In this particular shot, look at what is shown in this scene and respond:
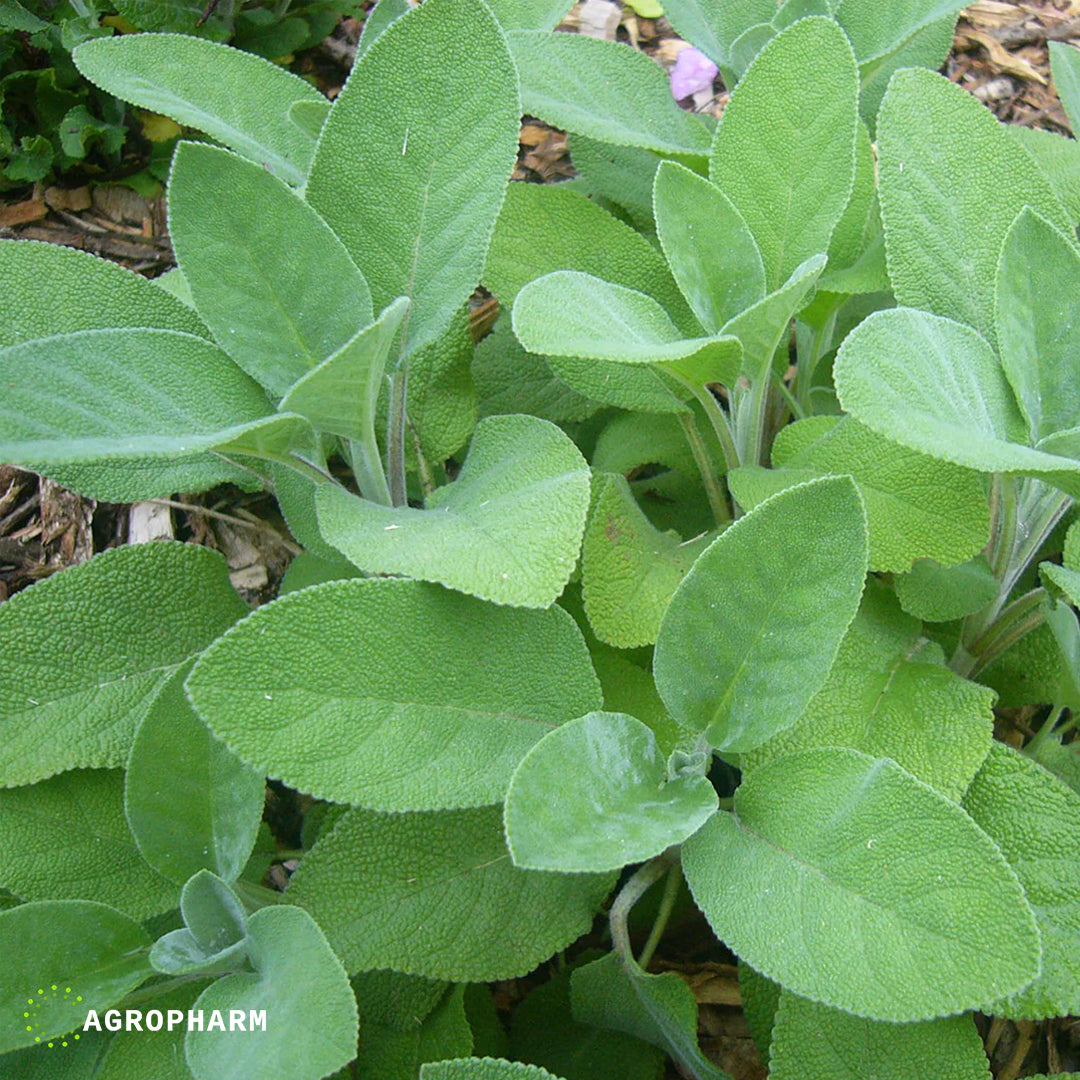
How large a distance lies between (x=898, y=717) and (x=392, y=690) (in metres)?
0.43

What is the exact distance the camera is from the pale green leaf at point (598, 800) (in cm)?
64

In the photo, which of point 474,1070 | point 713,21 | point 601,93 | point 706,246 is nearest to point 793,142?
point 706,246

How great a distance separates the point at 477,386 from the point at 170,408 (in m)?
0.44

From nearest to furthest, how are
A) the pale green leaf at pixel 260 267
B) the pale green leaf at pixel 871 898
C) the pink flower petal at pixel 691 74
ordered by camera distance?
Answer: the pale green leaf at pixel 871 898 → the pale green leaf at pixel 260 267 → the pink flower petal at pixel 691 74

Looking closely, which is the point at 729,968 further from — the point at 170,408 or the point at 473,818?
the point at 170,408

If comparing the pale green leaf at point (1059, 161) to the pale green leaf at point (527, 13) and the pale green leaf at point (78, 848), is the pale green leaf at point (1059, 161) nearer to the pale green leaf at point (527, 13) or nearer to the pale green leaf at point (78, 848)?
the pale green leaf at point (527, 13)

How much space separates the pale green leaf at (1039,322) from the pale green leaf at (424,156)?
0.41 m

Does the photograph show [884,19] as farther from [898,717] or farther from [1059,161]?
[898,717]

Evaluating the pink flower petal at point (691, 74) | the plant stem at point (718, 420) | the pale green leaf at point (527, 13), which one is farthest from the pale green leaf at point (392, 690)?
the pink flower petal at point (691, 74)

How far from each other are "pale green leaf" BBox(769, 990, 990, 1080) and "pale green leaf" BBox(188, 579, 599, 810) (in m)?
0.30

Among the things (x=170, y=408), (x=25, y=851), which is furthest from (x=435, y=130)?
(x=25, y=851)

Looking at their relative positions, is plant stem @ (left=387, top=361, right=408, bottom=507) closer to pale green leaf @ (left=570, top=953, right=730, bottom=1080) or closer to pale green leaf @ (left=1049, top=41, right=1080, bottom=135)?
pale green leaf @ (left=570, top=953, right=730, bottom=1080)

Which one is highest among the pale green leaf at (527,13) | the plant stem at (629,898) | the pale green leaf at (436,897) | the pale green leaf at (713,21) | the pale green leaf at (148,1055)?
the pale green leaf at (713,21)

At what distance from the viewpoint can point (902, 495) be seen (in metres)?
0.85
